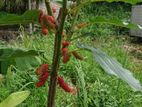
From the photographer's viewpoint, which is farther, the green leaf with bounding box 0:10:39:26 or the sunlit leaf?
the green leaf with bounding box 0:10:39:26

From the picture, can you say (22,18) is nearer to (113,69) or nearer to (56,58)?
(56,58)

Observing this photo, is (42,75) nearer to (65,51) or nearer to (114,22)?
(65,51)

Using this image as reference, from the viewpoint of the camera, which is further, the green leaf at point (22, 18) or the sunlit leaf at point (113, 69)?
the green leaf at point (22, 18)

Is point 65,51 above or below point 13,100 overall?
above

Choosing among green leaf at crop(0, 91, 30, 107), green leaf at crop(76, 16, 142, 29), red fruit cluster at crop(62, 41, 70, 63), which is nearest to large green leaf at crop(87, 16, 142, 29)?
green leaf at crop(76, 16, 142, 29)

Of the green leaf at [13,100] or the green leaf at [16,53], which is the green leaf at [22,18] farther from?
the green leaf at [13,100]

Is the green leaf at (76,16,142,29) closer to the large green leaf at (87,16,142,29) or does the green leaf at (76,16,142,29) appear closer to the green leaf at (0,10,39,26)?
the large green leaf at (87,16,142,29)

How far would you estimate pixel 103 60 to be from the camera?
0.92m

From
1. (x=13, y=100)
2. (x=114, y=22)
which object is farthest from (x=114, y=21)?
(x=13, y=100)

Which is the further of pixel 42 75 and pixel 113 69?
pixel 42 75

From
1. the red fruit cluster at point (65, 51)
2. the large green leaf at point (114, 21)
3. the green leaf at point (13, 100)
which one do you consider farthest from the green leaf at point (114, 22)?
the green leaf at point (13, 100)

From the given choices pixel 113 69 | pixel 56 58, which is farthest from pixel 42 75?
pixel 113 69

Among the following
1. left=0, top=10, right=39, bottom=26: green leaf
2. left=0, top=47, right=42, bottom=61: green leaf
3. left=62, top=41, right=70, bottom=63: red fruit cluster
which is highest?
left=0, top=10, right=39, bottom=26: green leaf

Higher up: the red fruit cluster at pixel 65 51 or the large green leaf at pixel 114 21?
the large green leaf at pixel 114 21
